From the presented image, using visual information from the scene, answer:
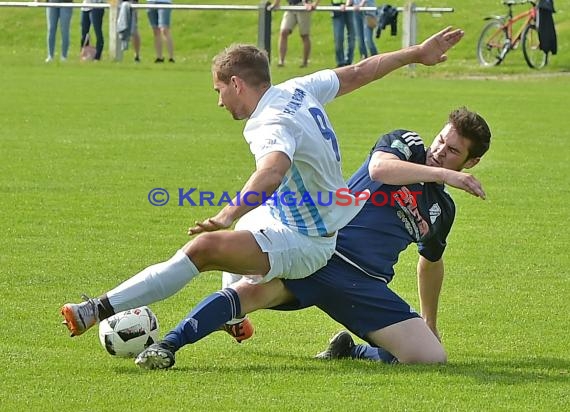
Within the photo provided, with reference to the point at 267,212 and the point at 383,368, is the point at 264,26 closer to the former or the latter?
the point at 267,212

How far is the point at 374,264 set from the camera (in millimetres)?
7195

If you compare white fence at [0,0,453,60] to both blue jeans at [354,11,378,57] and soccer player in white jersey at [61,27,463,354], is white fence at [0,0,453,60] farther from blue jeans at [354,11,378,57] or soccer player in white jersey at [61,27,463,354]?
soccer player in white jersey at [61,27,463,354]

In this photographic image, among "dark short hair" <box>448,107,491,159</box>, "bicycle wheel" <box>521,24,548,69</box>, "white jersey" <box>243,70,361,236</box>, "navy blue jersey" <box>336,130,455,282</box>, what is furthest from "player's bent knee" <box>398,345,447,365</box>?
"bicycle wheel" <box>521,24,548,69</box>

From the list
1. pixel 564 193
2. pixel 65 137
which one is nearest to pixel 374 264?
pixel 564 193

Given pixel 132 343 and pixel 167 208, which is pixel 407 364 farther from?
pixel 167 208

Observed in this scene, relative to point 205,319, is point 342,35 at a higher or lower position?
lower

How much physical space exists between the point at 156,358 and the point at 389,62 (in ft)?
7.55

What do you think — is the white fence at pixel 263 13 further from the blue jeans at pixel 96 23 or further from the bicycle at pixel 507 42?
the bicycle at pixel 507 42

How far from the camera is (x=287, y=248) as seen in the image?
22.0 ft

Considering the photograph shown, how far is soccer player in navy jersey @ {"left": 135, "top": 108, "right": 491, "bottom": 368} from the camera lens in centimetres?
686

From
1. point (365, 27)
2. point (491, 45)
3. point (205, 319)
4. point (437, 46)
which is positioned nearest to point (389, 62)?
point (437, 46)

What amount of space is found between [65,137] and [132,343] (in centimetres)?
1001

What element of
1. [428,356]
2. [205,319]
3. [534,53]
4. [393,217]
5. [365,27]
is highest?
[393,217]

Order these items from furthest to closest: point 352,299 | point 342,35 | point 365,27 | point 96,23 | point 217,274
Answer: point 96,23 → point 365,27 → point 342,35 → point 217,274 → point 352,299
